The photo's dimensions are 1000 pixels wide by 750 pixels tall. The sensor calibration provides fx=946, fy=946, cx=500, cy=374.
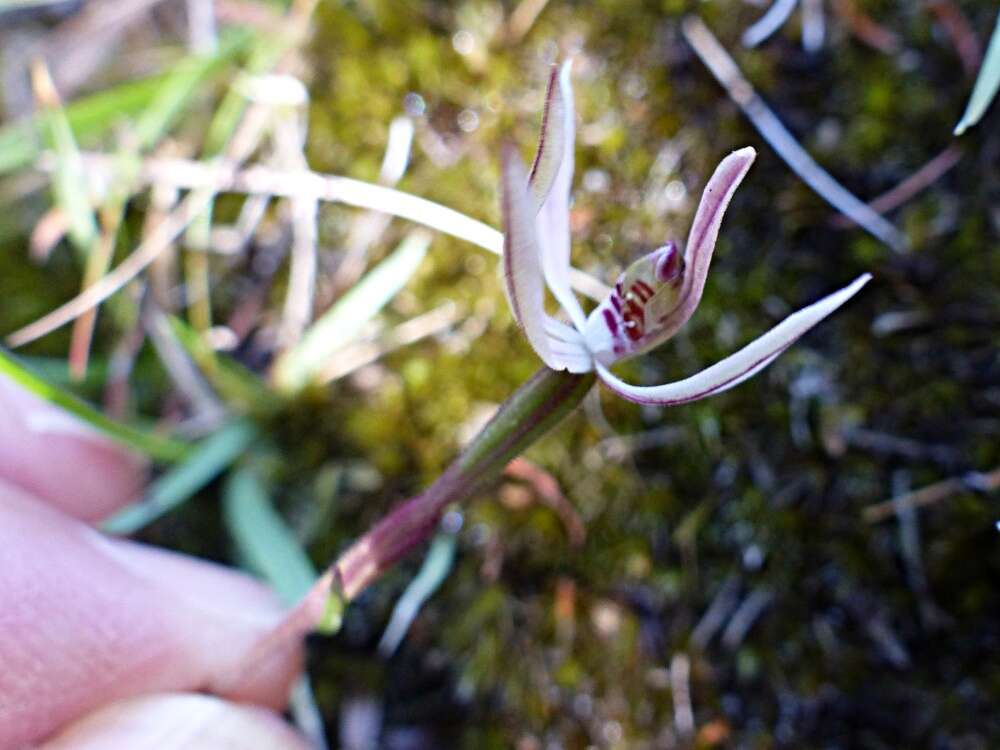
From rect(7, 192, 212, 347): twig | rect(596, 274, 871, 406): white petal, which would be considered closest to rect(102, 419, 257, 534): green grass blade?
rect(7, 192, 212, 347): twig

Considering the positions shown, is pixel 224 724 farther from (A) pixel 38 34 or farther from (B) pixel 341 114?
(A) pixel 38 34

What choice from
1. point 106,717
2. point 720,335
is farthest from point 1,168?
point 720,335

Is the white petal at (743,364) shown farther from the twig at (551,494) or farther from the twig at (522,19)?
the twig at (522,19)

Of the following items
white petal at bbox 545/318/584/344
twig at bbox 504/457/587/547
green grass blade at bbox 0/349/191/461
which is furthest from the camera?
twig at bbox 504/457/587/547

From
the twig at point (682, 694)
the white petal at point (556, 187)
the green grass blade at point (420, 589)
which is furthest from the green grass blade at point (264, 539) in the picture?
Answer: the white petal at point (556, 187)

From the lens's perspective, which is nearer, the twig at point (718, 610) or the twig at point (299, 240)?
the twig at point (718, 610)

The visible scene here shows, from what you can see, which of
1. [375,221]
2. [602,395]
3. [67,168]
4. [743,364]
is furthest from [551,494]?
[67,168]

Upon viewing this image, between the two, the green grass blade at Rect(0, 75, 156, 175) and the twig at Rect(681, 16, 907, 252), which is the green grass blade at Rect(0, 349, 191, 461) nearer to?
the green grass blade at Rect(0, 75, 156, 175)
